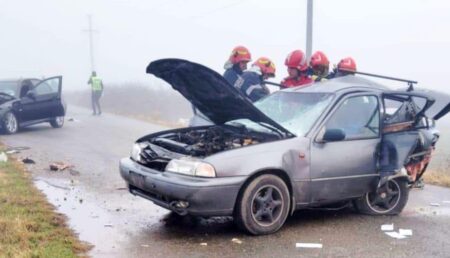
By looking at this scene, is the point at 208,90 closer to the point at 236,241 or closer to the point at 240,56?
the point at 236,241

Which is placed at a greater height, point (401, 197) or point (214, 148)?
point (214, 148)

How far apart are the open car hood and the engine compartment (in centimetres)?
18

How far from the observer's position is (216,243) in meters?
5.22

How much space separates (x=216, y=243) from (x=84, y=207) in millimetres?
2063

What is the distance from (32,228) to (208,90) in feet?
7.53

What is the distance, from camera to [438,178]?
888 centimetres

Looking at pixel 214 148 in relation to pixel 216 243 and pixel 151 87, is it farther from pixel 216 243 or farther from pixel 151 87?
pixel 151 87

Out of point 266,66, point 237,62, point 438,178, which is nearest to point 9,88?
point 237,62

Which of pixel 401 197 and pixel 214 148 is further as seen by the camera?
pixel 401 197

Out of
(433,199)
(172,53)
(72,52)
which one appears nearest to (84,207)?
(433,199)

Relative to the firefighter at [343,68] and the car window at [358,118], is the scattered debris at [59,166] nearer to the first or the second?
the firefighter at [343,68]

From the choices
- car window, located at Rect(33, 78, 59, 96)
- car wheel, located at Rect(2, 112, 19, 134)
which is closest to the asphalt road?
car wheel, located at Rect(2, 112, 19, 134)

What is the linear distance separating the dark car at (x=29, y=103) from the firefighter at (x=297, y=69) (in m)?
8.62

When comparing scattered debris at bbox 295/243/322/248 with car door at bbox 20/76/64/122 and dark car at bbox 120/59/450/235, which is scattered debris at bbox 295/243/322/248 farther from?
car door at bbox 20/76/64/122
